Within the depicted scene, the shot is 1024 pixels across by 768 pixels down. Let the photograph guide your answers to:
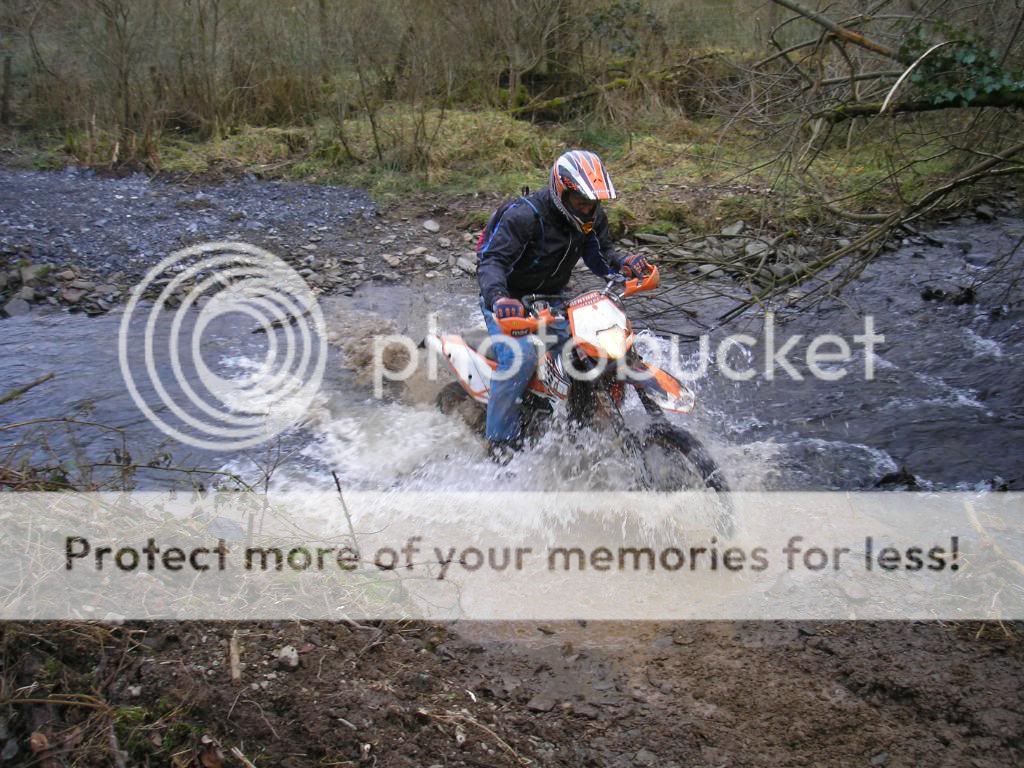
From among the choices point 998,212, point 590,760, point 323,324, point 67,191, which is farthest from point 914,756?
point 67,191

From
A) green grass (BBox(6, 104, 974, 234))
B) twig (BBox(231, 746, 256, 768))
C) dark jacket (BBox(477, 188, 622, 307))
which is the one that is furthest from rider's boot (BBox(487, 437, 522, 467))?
green grass (BBox(6, 104, 974, 234))

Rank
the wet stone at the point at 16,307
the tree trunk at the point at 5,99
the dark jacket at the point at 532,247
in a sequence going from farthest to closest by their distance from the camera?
the tree trunk at the point at 5,99 → the wet stone at the point at 16,307 → the dark jacket at the point at 532,247

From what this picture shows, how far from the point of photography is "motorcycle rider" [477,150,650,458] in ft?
17.2

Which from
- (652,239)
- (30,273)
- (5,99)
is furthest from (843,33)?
(5,99)

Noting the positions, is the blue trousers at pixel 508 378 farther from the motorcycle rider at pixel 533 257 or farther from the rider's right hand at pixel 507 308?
the rider's right hand at pixel 507 308

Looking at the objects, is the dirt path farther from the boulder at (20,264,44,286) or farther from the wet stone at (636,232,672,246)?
the boulder at (20,264,44,286)

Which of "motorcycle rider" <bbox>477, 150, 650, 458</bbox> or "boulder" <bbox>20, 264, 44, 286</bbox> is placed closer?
"motorcycle rider" <bbox>477, 150, 650, 458</bbox>

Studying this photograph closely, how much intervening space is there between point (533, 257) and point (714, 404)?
2.49 meters

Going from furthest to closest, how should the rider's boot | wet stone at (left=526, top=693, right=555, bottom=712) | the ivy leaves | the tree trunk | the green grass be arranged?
the tree trunk < the green grass < the rider's boot < the ivy leaves < wet stone at (left=526, top=693, right=555, bottom=712)

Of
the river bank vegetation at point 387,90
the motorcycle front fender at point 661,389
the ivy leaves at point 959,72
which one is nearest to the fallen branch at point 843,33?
the ivy leaves at point 959,72

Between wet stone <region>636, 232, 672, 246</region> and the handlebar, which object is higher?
the handlebar

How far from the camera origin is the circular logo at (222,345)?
274 inches

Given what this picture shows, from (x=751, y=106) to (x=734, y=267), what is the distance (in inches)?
44.0

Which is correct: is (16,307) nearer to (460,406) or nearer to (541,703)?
(460,406)
